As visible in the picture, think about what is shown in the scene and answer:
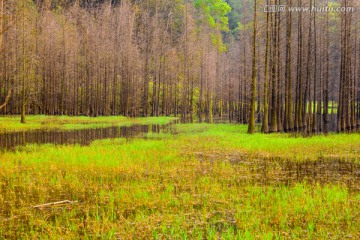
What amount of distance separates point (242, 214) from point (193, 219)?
3.24 feet

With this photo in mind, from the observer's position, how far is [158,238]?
5.80 metres

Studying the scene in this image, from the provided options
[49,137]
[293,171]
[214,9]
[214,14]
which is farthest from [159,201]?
[214,14]

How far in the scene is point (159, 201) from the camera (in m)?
7.83

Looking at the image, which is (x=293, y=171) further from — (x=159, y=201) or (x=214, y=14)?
(x=214, y=14)

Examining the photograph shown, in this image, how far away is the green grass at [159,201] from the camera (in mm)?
6125

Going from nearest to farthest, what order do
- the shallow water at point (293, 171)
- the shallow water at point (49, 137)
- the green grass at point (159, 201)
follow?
the green grass at point (159, 201) < the shallow water at point (293, 171) < the shallow water at point (49, 137)

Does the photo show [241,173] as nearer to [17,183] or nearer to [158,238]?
[158,238]

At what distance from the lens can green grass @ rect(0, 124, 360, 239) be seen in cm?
612

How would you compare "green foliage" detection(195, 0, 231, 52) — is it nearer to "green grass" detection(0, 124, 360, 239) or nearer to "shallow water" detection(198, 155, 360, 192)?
"shallow water" detection(198, 155, 360, 192)

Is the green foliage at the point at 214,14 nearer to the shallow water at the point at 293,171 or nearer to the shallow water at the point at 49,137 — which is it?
the shallow water at the point at 49,137

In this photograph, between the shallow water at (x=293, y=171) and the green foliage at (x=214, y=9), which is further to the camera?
the green foliage at (x=214, y=9)

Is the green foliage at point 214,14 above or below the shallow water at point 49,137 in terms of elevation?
above

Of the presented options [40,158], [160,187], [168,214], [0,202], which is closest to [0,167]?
[40,158]

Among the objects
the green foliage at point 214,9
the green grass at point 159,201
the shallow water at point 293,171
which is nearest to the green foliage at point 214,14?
the green foliage at point 214,9
